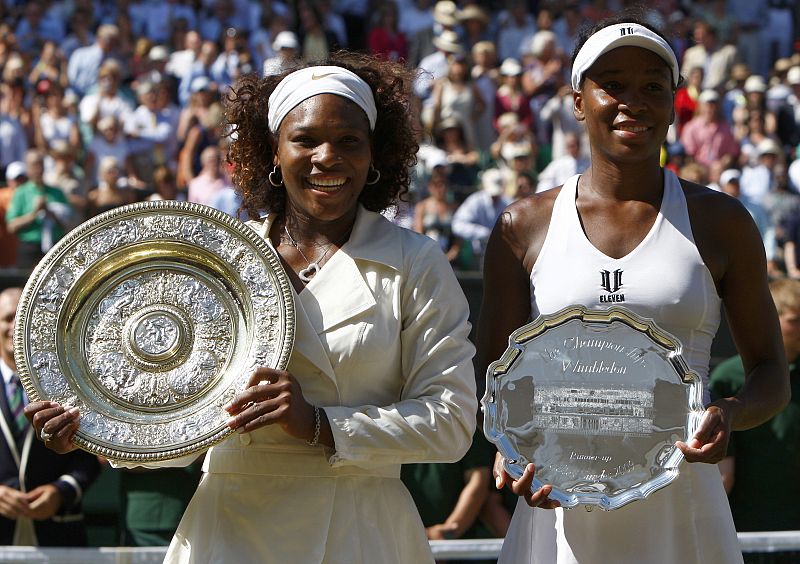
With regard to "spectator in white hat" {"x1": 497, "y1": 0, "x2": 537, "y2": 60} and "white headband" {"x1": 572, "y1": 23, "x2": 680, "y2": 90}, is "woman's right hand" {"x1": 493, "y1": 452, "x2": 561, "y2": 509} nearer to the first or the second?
"white headband" {"x1": 572, "y1": 23, "x2": 680, "y2": 90}

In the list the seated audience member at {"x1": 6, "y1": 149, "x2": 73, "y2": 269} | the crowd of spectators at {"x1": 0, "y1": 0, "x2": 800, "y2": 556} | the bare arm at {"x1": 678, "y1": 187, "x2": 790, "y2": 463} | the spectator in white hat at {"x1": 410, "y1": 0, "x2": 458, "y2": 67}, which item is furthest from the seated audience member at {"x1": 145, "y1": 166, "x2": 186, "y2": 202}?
the bare arm at {"x1": 678, "y1": 187, "x2": 790, "y2": 463}

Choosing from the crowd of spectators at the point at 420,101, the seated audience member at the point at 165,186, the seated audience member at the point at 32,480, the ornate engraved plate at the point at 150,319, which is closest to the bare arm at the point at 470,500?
the seated audience member at the point at 32,480

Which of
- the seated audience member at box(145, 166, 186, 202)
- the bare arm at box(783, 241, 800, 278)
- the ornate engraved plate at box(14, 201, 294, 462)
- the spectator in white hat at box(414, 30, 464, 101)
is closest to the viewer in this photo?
the ornate engraved plate at box(14, 201, 294, 462)

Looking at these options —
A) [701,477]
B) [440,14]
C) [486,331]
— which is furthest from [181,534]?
[440,14]

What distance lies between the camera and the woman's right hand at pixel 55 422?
3.04 metres

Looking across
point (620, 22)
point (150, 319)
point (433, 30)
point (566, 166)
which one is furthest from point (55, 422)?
point (433, 30)

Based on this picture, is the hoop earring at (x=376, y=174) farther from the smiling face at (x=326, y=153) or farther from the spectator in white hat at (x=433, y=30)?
the spectator in white hat at (x=433, y=30)

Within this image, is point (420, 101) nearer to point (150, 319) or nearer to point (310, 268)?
point (310, 268)

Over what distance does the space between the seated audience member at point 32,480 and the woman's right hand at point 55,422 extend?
2624 millimetres

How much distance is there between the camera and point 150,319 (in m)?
3.24

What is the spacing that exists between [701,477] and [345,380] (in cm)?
86

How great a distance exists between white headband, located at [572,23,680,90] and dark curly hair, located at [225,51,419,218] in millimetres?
455

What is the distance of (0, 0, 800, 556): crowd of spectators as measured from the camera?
34.1ft

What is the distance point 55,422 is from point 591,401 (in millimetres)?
1182
